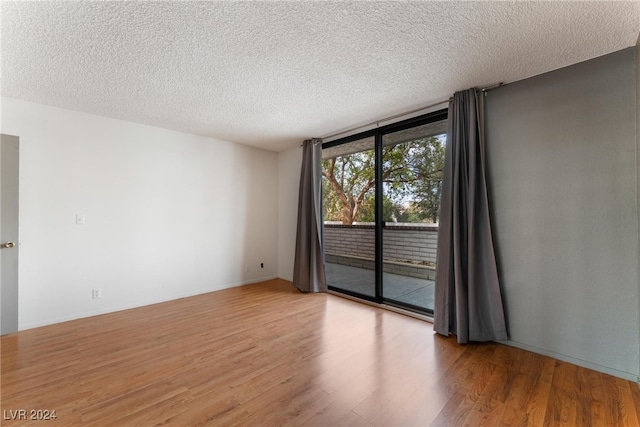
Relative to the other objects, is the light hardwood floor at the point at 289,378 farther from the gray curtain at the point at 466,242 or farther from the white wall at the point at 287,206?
the white wall at the point at 287,206

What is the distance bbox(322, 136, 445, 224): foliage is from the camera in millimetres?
3029

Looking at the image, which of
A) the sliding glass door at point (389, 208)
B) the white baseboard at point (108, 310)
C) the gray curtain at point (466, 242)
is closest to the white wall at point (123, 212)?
the white baseboard at point (108, 310)

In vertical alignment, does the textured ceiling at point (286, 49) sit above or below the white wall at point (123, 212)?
above

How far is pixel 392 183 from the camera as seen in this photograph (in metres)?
3.39

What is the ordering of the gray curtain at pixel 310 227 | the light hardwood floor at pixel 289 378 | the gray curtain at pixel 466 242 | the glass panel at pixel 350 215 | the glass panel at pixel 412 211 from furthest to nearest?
the gray curtain at pixel 310 227, the glass panel at pixel 350 215, the glass panel at pixel 412 211, the gray curtain at pixel 466 242, the light hardwood floor at pixel 289 378

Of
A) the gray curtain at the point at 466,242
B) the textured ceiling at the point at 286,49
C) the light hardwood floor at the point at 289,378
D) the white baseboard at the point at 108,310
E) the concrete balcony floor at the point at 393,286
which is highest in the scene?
the textured ceiling at the point at 286,49

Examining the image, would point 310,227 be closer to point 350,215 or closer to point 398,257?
point 350,215

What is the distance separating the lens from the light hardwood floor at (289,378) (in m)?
1.55

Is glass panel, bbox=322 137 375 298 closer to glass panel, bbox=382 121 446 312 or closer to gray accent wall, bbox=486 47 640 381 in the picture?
glass panel, bbox=382 121 446 312

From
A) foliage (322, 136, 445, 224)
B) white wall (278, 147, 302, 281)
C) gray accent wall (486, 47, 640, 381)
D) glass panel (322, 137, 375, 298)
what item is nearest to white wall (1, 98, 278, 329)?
white wall (278, 147, 302, 281)

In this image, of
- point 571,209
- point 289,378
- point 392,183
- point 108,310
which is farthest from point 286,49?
point 108,310

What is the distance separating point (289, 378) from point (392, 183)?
2.53 meters

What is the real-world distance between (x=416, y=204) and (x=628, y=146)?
1729 mm

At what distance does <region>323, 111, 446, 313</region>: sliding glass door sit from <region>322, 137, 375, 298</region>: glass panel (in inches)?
0.6
